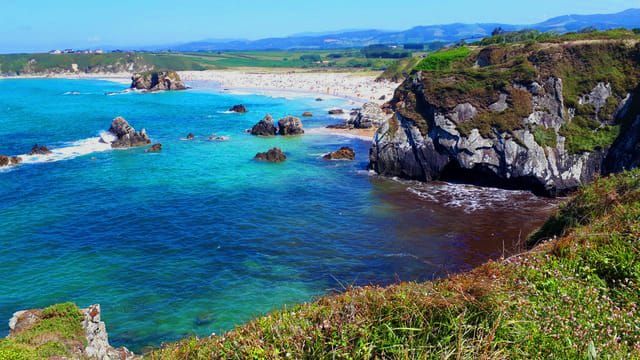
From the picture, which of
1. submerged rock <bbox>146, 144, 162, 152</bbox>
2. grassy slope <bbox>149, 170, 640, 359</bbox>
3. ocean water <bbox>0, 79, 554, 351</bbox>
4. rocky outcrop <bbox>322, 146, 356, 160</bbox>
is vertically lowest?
ocean water <bbox>0, 79, 554, 351</bbox>

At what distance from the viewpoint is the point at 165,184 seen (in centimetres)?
4672

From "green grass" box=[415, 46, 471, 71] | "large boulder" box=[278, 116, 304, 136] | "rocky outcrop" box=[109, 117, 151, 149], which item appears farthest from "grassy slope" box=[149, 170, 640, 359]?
"green grass" box=[415, 46, 471, 71]

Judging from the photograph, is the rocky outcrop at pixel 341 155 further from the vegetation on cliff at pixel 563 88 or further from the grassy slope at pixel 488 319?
the grassy slope at pixel 488 319

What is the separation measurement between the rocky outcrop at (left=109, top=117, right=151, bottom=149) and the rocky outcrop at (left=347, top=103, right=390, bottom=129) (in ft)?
99.0

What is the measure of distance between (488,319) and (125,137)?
64908 millimetres

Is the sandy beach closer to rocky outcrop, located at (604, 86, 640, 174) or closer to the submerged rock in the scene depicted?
the submerged rock

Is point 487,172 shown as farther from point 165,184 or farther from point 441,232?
point 165,184

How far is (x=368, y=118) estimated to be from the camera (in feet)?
241

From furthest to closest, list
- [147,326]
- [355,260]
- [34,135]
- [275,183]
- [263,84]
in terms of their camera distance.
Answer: [263,84]
[34,135]
[275,183]
[355,260]
[147,326]

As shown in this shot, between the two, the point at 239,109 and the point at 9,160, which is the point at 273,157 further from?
the point at 239,109

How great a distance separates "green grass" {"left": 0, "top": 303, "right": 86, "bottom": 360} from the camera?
45.6 feet

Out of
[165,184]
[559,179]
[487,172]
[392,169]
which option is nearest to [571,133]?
[559,179]

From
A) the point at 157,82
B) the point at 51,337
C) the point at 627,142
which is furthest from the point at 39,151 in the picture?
the point at 157,82

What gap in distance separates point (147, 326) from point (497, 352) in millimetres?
18777
